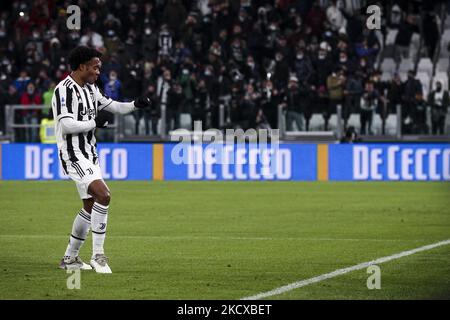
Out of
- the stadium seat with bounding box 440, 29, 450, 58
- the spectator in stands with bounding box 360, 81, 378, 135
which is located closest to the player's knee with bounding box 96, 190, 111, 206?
the spectator in stands with bounding box 360, 81, 378, 135

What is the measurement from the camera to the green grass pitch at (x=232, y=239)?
10.2 m

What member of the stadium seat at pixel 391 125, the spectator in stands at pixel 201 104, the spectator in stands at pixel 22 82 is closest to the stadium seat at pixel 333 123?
the stadium seat at pixel 391 125

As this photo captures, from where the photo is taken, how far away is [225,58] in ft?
100

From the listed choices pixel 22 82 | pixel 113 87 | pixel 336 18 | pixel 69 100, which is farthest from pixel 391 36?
pixel 69 100

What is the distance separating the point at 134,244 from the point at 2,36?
19.5 metres

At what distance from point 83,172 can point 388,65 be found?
21574 millimetres

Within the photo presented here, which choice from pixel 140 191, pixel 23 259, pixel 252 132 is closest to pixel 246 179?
pixel 252 132

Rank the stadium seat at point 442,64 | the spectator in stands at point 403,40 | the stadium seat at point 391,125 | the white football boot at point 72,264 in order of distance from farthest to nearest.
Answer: the spectator in stands at point 403,40
the stadium seat at point 442,64
the stadium seat at point 391,125
the white football boot at point 72,264

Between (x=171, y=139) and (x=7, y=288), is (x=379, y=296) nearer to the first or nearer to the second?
(x=7, y=288)

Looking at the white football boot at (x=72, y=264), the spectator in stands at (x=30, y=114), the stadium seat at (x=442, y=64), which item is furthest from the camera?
the stadium seat at (x=442, y=64)

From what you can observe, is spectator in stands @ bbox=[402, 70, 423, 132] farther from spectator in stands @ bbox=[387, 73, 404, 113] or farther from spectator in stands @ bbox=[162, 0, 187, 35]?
spectator in stands @ bbox=[162, 0, 187, 35]

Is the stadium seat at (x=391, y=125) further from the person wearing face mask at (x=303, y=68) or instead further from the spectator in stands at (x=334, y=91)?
the person wearing face mask at (x=303, y=68)

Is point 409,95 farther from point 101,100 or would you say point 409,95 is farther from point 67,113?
point 67,113

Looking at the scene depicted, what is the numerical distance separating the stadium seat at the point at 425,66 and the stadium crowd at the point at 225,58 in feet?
1.19
